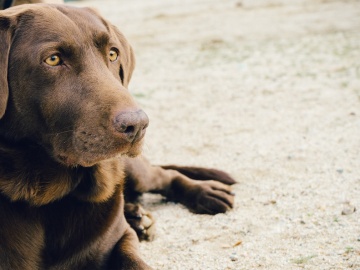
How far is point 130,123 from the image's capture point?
2.48 meters

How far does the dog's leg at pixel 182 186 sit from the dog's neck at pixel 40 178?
829 millimetres

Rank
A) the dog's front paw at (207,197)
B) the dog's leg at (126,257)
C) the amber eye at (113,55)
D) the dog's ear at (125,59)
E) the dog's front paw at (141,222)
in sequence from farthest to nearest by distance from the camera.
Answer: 1. the dog's front paw at (207,197)
2. the dog's front paw at (141,222)
3. the dog's ear at (125,59)
4. the amber eye at (113,55)
5. the dog's leg at (126,257)

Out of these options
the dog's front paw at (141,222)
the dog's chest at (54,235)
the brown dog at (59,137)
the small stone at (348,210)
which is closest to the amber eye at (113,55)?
the brown dog at (59,137)

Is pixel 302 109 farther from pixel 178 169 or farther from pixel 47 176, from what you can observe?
pixel 47 176

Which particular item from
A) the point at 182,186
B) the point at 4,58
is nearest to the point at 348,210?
the point at 182,186

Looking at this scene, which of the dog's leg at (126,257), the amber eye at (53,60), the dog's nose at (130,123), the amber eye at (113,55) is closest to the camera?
the dog's nose at (130,123)

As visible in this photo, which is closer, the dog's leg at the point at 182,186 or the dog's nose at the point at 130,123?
the dog's nose at the point at 130,123

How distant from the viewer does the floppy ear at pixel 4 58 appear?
8.77 ft

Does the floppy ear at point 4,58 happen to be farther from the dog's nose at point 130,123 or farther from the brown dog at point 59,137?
the dog's nose at point 130,123

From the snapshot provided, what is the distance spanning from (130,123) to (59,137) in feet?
1.42

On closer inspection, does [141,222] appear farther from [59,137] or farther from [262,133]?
[262,133]

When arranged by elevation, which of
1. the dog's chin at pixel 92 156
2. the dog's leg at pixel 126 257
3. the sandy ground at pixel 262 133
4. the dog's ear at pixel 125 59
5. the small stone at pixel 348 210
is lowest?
the sandy ground at pixel 262 133

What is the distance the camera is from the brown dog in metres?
2.61

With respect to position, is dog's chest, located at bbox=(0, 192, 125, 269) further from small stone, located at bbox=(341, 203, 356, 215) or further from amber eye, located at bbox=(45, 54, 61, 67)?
small stone, located at bbox=(341, 203, 356, 215)
